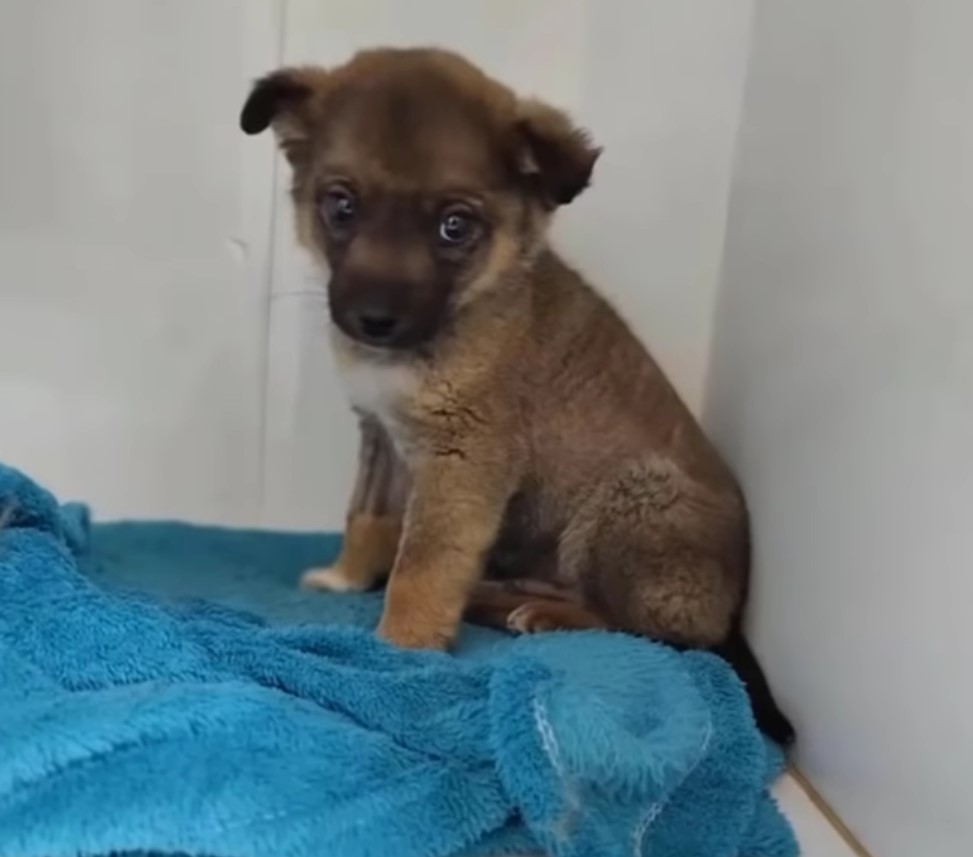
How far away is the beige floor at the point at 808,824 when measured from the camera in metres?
1.76

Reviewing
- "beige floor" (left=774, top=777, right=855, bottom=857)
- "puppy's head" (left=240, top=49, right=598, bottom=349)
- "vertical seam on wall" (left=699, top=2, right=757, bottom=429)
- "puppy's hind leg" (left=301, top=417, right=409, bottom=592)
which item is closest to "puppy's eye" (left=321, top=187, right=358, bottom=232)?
"puppy's head" (left=240, top=49, right=598, bottom=349)

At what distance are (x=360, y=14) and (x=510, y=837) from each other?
1.28 meters

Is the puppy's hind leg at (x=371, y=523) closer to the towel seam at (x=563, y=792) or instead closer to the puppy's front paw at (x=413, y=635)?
the puppy's front paw at (x=413, y=635)

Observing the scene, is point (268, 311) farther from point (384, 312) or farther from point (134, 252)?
point (384, 312)

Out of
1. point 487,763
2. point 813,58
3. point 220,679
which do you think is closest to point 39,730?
point 220,679

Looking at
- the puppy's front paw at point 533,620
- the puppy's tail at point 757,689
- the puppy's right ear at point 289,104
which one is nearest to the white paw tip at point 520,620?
the puppy's front paw at point 533,620

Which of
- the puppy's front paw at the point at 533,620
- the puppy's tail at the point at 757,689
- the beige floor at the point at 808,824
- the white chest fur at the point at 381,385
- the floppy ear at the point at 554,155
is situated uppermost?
the floppy ear at the point at 554,155

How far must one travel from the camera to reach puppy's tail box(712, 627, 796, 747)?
76.8 inches

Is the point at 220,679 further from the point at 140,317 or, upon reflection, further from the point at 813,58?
the point at 813,58

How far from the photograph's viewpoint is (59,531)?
2.08 m

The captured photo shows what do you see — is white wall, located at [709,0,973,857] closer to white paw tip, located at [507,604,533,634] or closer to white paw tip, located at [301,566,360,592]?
white paw tip, located at [507,604,533,634]

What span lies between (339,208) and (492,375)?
29cm

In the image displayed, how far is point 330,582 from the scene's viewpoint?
2.34 m

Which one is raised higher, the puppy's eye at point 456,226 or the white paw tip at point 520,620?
the puppy's eye at point 456,226
